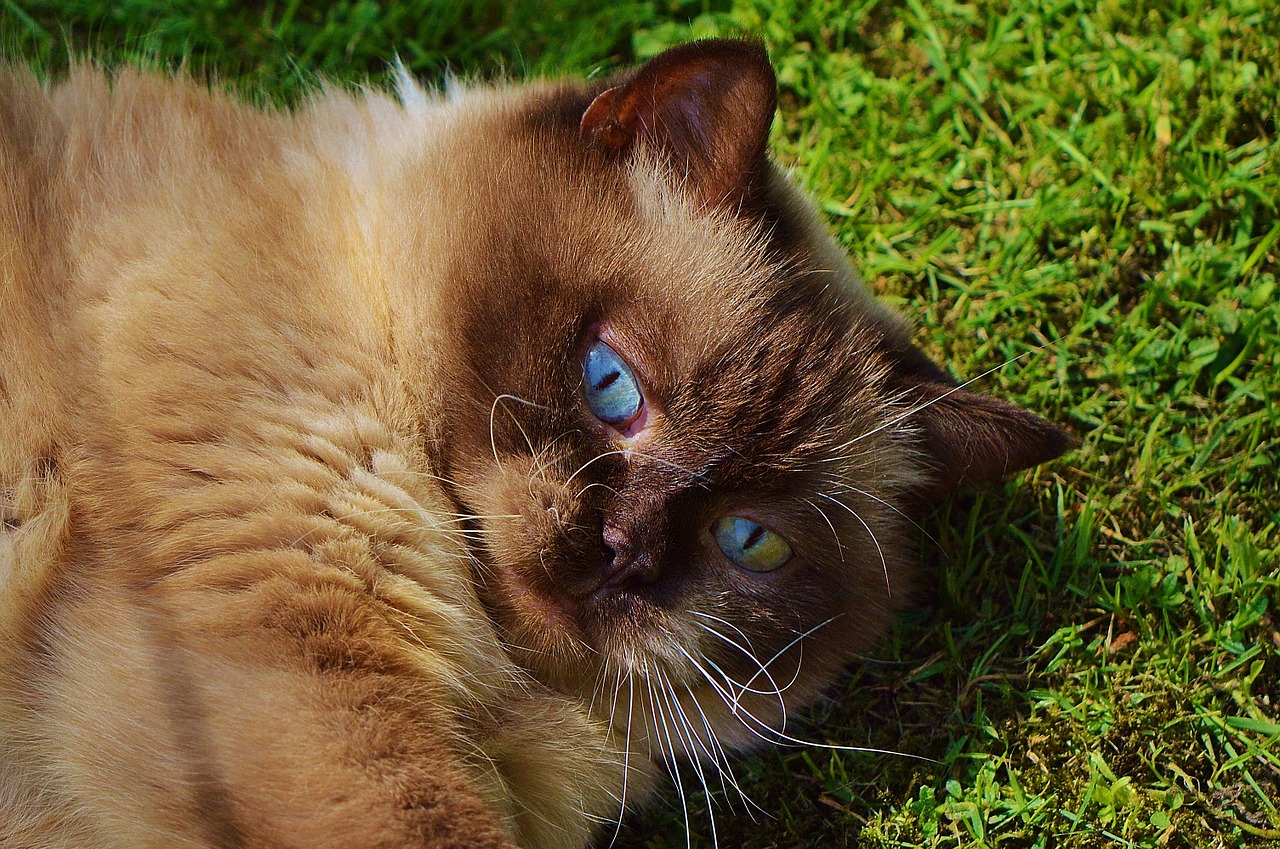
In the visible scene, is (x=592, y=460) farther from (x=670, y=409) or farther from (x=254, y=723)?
(x=254, y=723)

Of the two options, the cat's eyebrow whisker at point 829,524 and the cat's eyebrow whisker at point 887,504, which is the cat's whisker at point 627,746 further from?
the cat's eyebrow whisker at point 887,504

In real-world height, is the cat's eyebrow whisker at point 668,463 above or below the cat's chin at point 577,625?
above

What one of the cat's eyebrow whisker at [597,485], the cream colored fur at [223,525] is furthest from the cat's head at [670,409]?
the cream colored fur at [223,525]

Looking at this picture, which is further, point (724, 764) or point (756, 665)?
point (724, 764)

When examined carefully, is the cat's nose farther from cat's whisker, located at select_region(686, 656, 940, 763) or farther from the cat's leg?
the cat's leg

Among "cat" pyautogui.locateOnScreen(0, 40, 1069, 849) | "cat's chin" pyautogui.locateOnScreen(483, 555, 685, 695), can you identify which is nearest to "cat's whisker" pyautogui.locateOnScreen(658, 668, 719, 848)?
"cat" pyautogui.locateOnScreen(0, 40, 1069, 849)

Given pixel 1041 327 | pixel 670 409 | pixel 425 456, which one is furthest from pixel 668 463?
pixel 1041 327

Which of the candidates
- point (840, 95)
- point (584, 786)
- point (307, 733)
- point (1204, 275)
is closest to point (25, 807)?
point (307, 733)
